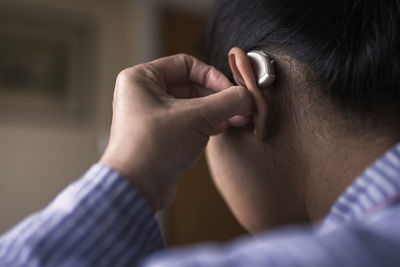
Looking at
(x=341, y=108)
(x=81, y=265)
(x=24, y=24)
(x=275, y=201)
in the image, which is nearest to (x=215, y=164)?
(x=275, y=201)

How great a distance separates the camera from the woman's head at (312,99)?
23.3 inches

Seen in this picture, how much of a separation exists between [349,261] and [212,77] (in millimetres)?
442

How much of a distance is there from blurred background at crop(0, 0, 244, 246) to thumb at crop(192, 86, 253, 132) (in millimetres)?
1945

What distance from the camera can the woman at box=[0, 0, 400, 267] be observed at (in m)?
0.48

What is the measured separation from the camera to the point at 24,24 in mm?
2566

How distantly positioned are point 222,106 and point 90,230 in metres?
0.24

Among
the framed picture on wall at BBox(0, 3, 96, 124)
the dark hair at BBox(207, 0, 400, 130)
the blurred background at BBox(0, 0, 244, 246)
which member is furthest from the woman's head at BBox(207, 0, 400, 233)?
the framed picture on wall at BBox(0, 3, 96, 124)

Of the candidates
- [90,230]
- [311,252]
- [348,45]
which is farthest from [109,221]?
[348,45]

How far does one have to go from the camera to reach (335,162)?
0.64 meters

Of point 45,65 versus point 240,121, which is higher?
point 240,121

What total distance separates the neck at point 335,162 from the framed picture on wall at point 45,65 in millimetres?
2126

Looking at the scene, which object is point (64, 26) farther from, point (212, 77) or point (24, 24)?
point (212, 77)

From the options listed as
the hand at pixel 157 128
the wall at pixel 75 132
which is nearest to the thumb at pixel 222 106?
the hand at pixel 157 128

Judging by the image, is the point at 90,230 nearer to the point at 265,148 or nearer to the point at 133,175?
the point at 133,175
